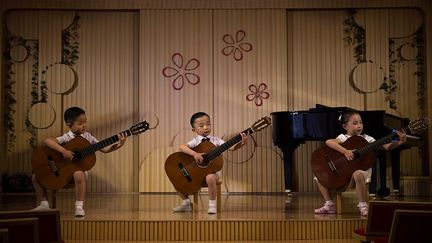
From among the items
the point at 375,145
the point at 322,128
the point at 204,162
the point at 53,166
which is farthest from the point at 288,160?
the point at 53,166

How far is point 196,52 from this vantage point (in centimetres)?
793

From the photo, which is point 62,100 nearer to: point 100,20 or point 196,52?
point 100,20

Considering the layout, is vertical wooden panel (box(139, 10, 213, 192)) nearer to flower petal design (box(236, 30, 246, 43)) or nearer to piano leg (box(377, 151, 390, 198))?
flower petal design (box(236, 30, 246, 43))

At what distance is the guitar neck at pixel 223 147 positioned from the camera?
16.0 ft

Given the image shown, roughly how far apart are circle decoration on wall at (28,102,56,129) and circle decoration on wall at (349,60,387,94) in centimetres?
426

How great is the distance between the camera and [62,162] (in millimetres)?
4906

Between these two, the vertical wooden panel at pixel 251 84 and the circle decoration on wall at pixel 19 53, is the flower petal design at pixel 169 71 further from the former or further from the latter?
the circle decoration on wall at pixel 19 53

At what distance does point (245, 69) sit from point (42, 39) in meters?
2.94

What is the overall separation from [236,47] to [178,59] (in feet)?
2.76

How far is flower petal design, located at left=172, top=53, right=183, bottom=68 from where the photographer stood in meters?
7.91

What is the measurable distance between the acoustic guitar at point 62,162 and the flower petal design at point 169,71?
10.0ft

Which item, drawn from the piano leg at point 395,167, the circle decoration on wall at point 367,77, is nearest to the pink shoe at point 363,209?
the piano leg at point 395,167

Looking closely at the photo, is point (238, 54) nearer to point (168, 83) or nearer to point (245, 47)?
point (245, 47)

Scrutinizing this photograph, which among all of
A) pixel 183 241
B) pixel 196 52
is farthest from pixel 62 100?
→ pixel 183 241
